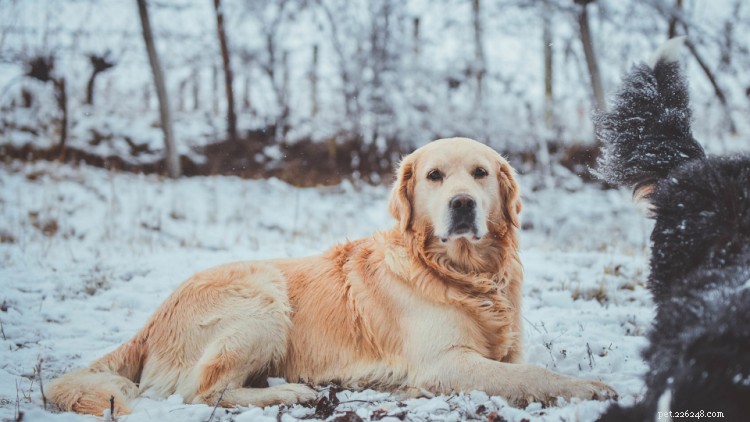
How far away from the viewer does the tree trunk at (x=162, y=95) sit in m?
12.5

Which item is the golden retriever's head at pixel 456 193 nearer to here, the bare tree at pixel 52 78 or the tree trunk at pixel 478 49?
the bare tree at pixel 52 78

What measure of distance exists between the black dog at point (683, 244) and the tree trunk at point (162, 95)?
11785 millimetres

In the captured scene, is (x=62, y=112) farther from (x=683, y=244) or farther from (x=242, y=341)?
(x=683, y=244)

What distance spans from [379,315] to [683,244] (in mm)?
1627

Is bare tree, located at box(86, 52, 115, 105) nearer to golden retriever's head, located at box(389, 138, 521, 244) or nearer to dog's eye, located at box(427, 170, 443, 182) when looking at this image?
golden retriever's head, located at box(389, 138, 521, 244)

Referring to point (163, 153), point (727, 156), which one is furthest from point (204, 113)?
point (727, 156)

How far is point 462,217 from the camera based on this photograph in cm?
297

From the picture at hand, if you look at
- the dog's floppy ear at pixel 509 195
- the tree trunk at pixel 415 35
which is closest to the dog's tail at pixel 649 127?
the dog's floppy ear at pixel 509 195

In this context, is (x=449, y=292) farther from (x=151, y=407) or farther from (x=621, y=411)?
(x=151, y=407)

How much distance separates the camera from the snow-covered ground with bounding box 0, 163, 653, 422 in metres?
2.70

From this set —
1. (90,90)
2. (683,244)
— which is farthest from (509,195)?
(90,90)

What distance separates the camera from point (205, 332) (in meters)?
3.11

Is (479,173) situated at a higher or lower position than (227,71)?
lower

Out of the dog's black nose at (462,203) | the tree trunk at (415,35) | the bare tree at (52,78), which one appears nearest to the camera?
the dog's black nose at (462,203)
